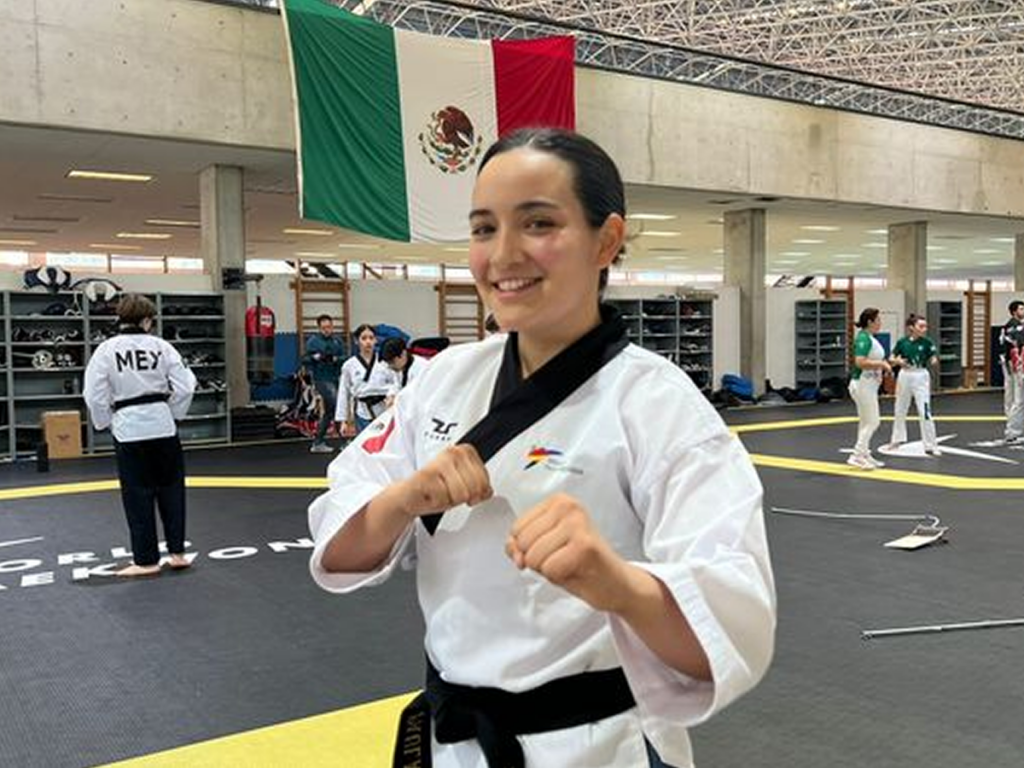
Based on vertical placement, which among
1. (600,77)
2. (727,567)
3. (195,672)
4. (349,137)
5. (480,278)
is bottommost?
(195,672)

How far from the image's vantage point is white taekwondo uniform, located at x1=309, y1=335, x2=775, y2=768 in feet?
2.75

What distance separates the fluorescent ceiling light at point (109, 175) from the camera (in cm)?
1201

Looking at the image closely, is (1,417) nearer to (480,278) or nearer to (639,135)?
(639,135)

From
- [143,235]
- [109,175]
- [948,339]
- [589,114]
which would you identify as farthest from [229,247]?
[948,339]

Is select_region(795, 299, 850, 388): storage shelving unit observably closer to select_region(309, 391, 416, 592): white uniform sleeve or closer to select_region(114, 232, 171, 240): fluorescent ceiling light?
select_region(114, 232, 171, 240): fluorescent ceiling light

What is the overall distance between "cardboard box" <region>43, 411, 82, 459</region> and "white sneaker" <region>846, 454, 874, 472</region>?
341 inches

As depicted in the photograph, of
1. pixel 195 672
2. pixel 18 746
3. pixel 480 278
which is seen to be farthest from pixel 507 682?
pixel 195 672

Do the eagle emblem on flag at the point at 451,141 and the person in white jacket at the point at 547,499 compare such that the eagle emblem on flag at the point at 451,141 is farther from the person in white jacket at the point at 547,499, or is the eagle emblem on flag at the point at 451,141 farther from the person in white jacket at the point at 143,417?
the person in white jacket at the point at 547,499

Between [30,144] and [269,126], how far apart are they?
2.68m

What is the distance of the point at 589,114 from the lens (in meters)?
12.6

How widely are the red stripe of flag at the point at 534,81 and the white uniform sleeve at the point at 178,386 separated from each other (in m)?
6.61

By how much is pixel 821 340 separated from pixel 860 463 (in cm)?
927

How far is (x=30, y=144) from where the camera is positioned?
10086 mm

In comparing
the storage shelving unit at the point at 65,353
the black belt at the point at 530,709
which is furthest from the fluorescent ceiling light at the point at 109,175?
the black belt at the point at 530,709
